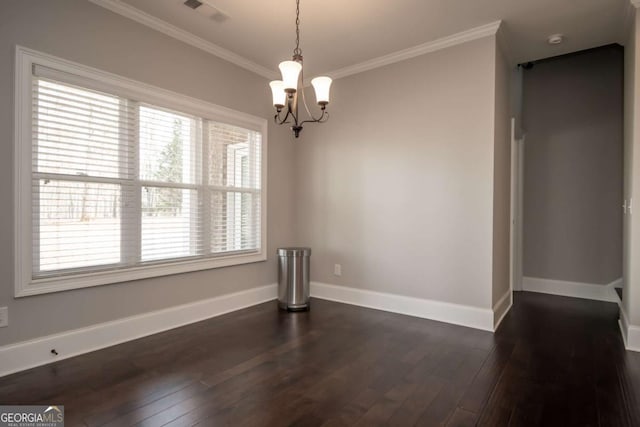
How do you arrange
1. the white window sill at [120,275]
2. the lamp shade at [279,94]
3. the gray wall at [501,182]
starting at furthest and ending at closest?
1. the gray wall at [501,182]
2. the lamp shade at [279,94]
3. the white window sill at [120,275]

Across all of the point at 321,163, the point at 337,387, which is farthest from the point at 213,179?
the point at 337,387

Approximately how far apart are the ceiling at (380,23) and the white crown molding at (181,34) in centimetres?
3

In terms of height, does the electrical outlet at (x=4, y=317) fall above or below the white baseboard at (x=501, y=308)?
above

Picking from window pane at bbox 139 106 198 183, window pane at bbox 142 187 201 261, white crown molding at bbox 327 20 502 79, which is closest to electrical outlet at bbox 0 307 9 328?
window pane at bbox 142 187 201 261

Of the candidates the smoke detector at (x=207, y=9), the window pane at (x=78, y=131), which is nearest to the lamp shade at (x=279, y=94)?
the smoke detector at (x=207, y=9)

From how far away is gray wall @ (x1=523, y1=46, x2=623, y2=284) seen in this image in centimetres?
424

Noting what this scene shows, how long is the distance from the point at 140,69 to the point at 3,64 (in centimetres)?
92

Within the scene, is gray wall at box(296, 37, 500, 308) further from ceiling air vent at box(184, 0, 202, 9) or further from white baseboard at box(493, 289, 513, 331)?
ceiling air vent at box(184, 0, 202, 9)

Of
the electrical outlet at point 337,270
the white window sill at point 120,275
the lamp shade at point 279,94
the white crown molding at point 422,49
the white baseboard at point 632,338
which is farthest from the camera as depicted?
the electrical outlet at point 337,270

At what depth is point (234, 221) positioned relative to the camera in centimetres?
384

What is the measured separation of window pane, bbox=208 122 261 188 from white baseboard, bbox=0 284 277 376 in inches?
49.4

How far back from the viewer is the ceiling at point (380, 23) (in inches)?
110

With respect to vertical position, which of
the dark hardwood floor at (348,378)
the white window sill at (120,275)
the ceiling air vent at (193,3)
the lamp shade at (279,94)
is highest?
the ceiling air vent at (193,3)

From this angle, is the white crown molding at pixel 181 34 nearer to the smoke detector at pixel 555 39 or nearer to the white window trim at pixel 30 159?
the white window trim at pixel 30 159
